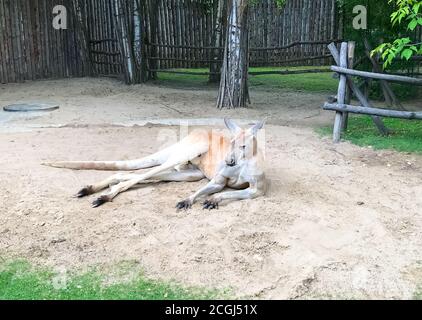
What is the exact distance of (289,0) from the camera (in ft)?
57.9

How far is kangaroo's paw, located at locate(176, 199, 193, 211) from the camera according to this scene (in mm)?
4848

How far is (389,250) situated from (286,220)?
878 millimetres

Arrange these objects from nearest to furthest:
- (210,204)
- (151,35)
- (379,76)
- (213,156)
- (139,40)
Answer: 1. (210,204)
2. (213,156)
3. (379,76)
4. (139,40)
5. (151,35)

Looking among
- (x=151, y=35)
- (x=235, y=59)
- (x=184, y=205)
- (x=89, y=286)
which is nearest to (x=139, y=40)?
(x=151, y=35)

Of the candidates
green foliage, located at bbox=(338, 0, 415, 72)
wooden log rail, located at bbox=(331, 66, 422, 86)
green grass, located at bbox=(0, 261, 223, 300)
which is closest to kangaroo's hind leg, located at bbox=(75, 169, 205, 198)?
green grass, located at bbox=(0, 261, 223, 300)

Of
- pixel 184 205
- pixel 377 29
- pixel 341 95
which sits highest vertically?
pixel 377 29

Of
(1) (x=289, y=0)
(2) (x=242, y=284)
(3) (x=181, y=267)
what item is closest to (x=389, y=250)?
(2) (x=242, y=284)

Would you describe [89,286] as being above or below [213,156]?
below

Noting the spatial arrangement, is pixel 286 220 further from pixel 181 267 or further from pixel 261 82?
pixel 261 82

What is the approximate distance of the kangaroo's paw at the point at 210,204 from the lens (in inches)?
190

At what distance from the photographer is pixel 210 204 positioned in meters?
4.86

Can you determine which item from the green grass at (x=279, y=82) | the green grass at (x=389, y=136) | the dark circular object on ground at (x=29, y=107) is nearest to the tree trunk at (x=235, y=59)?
the green grass at (x=389, y=136)

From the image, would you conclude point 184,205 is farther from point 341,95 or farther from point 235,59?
point 235,59

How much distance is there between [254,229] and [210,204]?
22.9 inches
